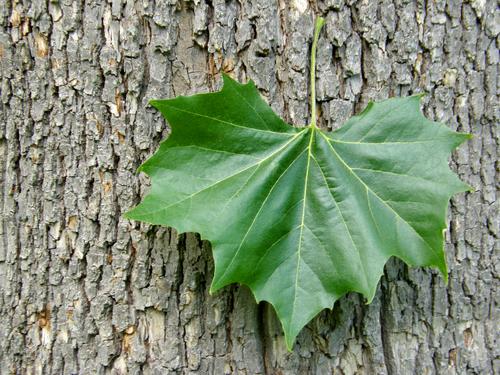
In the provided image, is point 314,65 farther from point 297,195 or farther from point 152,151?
point 152,151

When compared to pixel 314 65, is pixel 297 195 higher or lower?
lower

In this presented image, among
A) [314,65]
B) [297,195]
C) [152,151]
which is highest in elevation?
[314,65]

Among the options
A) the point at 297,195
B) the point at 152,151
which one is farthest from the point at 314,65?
the point at 152,151

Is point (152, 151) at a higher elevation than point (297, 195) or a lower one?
higher

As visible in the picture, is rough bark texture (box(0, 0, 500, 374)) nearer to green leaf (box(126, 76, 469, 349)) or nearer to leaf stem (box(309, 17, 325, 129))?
leaf stem (box(309, 17, 325, 129))

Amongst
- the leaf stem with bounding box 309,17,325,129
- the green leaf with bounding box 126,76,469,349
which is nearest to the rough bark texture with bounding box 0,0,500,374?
the leaf stem with bounding box 309,17,325,129

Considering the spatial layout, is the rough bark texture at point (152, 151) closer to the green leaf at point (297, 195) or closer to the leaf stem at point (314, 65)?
the leaf stem at point (314, 65)

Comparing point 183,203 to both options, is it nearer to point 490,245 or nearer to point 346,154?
point 346,154
